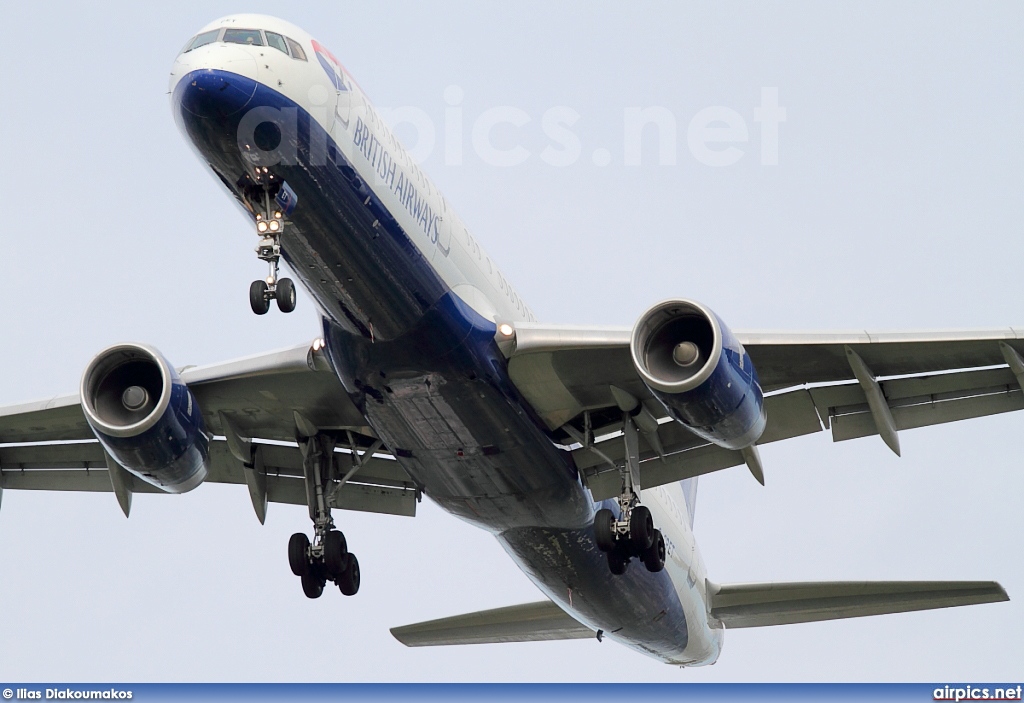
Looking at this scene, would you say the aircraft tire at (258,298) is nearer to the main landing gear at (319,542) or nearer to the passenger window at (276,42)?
the passenger window at (276,42)

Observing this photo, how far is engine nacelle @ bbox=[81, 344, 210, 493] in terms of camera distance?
1983 cm

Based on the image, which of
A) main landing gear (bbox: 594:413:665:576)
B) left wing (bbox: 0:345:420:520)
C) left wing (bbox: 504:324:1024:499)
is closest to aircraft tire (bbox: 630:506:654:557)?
main landing gear (bbox: 594:413:665:576)

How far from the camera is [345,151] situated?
17.6m

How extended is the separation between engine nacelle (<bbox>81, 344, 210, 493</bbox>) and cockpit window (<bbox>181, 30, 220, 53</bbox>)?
4.78 m

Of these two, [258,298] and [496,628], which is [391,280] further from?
[496,628]

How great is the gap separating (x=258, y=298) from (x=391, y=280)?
6.61 ft

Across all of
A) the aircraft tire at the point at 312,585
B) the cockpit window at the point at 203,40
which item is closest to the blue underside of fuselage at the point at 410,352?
the cockpit window at the point at 203,40

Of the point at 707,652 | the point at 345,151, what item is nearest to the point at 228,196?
the point at 345,151

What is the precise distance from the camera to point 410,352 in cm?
1891

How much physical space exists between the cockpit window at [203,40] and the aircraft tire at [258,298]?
2.87 metres

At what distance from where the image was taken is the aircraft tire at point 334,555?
22484 mm

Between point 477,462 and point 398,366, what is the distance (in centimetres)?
242

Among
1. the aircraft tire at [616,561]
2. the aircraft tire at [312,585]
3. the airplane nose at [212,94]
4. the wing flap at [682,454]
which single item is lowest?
the aircraft tire at [312,585]

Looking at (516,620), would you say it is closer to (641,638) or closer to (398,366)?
(641,638)
